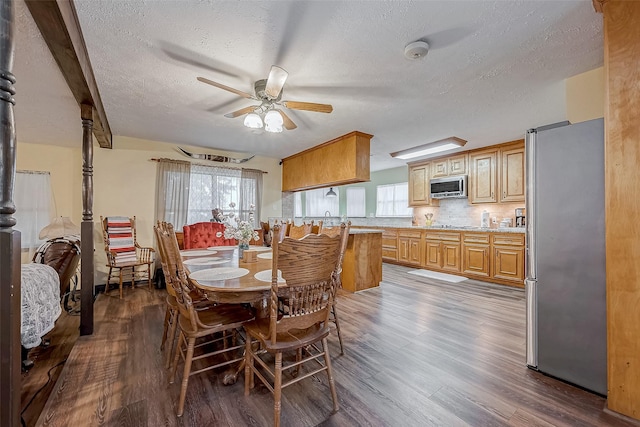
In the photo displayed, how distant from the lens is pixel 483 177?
16.3ft

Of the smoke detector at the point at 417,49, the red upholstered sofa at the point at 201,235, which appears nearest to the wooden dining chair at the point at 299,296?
the smoke detector at the point at 417,49

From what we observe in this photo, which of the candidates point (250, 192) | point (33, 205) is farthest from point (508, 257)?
point (33, 205)

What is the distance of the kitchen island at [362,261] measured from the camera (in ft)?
13.3

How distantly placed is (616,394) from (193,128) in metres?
4.70

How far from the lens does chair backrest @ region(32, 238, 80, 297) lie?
→ 264cm

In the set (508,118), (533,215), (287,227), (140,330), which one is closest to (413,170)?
(508,118)

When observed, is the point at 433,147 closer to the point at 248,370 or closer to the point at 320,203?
the point at 320,203

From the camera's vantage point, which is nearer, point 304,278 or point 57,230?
point 304,278

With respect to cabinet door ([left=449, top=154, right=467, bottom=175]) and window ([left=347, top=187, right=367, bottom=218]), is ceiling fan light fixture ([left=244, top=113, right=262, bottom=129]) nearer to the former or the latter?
cabinet door ([left=449, top=154, right=467, bottom=175])

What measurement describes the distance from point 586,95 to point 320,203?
20.3 feet

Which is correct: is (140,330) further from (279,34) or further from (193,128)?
(279,34)

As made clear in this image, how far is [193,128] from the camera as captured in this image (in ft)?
12.5

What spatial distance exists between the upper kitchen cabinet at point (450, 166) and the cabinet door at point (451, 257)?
4.66 ft

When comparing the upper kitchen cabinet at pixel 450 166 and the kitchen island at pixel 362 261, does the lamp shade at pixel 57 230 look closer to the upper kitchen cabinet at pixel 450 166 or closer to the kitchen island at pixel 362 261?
the kitchen island at pixel 362 261
